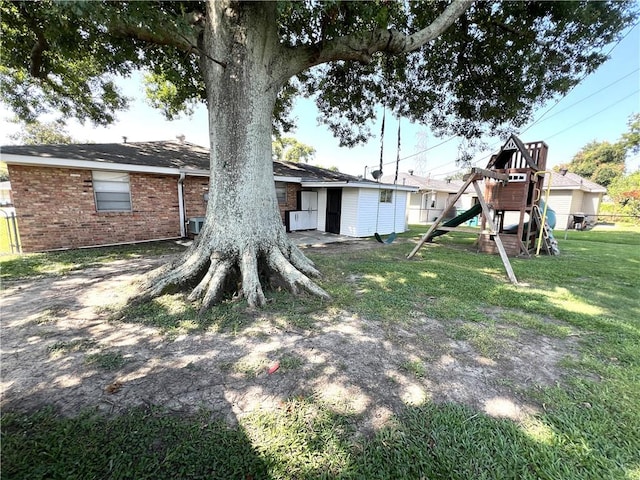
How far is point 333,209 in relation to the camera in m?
13.6

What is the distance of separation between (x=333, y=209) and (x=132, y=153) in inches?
339

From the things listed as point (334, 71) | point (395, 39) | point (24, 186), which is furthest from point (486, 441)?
point (24, 186)

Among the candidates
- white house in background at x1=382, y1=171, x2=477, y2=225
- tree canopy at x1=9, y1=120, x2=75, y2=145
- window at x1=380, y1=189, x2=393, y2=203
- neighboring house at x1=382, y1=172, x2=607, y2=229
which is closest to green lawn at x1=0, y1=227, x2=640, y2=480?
window at x1=380, y1=189, x2=393, y2=203

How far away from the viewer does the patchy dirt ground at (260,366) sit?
2.19 m

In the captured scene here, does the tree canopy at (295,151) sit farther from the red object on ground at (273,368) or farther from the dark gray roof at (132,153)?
the red object on ground at (273,368)

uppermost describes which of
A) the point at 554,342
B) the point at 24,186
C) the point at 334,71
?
the point at 334,71

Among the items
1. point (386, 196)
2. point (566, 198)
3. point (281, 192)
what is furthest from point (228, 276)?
point (566, 198)

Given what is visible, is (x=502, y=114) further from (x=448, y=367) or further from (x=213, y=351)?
(x=213, y=351)

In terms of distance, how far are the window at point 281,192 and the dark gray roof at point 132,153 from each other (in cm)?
331

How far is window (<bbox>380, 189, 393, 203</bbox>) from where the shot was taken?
1348 cm

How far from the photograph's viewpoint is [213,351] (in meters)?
2.90

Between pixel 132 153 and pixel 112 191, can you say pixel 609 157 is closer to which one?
pixel 132 153

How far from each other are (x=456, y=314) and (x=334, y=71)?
7663 mm

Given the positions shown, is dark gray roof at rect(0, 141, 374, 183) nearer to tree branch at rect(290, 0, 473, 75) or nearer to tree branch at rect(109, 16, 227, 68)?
tree branch at rect(109, 16, 227, 68)
